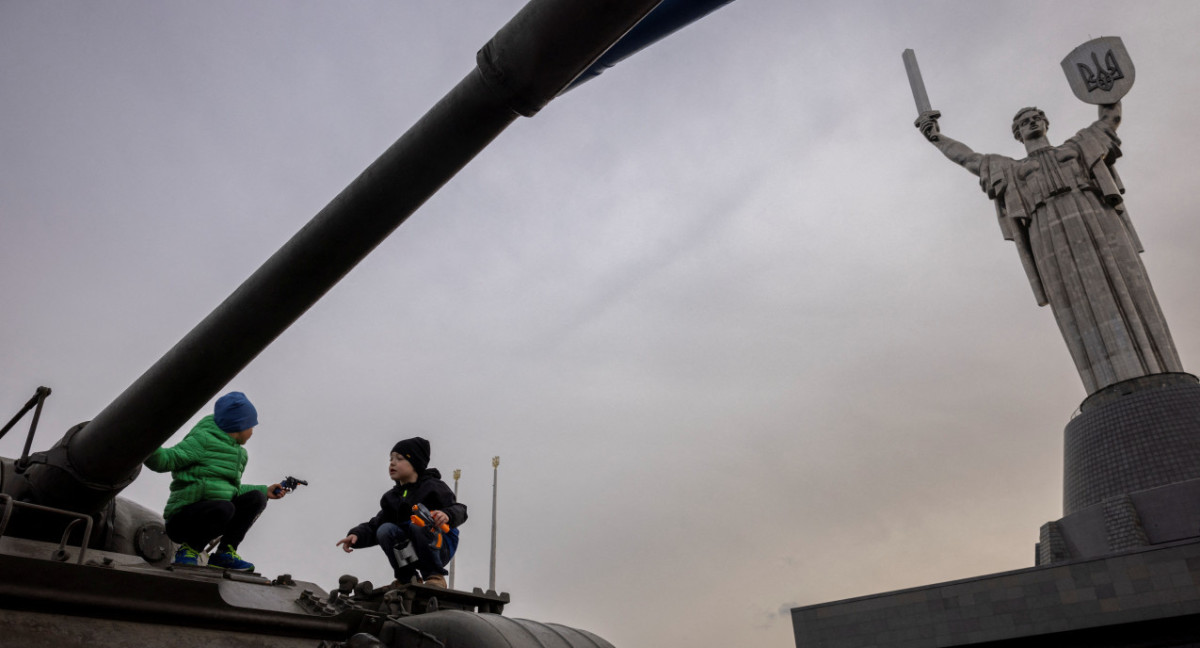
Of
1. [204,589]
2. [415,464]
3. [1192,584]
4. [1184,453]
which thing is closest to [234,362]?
[204,589]

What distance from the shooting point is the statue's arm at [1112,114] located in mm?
26672

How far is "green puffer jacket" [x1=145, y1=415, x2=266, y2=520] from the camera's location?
4.76 meters

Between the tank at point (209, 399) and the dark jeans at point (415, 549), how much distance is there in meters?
0.55

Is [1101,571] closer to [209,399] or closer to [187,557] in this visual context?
[187,557]

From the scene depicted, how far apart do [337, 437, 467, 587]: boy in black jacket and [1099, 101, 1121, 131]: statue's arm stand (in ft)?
89.2

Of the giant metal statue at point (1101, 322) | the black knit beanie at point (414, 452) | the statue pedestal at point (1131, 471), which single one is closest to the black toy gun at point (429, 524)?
the black knit beanie at point (414, 452)

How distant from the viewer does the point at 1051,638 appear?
1816 cm

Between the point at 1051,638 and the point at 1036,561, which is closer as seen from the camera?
the point at 1051,638

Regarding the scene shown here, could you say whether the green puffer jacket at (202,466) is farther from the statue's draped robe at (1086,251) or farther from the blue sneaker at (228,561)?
the statue's draped robe at (1086,251)

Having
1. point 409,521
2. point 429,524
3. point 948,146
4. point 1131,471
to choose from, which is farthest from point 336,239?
point 948,146

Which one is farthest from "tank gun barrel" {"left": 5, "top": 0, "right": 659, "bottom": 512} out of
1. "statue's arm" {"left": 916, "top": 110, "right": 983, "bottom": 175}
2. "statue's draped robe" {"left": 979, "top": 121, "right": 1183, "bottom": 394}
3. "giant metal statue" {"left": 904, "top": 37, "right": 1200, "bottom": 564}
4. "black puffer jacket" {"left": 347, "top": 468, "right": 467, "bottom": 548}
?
"statue's arm" {"left": 916, "top": 110, "right": 983, "bottom": 175}

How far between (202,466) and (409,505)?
1.30 metres

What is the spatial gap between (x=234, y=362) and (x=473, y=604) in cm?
199

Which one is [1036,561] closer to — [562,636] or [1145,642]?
[1145,642]
